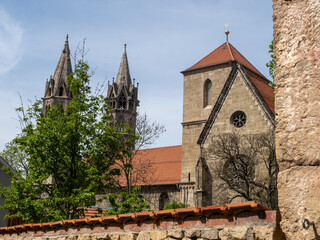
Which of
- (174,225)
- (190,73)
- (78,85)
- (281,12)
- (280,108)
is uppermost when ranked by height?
(190,73)

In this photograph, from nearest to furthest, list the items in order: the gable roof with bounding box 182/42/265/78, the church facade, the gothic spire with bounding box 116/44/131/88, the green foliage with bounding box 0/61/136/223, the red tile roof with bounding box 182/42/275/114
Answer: the green foliage with bounding box 0/61/136/223 < the church facade < the red tile roof with bounding box 182/42/275/114 < the gable roof with bounding box 182/42/265/78 < the gothic spire with bounding box 116/44/131/88

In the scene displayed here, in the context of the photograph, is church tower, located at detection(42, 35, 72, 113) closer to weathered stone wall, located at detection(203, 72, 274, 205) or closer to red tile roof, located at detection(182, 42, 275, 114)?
red tile roof, located at detection(182, 42, 275, 114)

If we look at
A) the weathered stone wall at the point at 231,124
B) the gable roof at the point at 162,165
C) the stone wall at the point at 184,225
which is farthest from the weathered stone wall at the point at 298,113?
the gable roof at the point at 162,165

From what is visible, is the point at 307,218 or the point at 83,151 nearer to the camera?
the point at 307,218

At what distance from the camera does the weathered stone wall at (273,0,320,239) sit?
→ 2.56 metres

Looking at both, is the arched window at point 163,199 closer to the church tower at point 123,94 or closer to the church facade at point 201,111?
the church facade at point 201,111

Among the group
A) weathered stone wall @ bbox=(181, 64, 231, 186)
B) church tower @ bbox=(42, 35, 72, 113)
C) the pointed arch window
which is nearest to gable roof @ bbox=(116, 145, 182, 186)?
weathered stone wall @ bbox=(181, 64, 231, 186)

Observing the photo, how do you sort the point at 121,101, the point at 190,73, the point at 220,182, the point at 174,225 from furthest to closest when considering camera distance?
1. the point at 121,101
2. the point at 190,73
3. the point at 220,182
4. the point at 174,225

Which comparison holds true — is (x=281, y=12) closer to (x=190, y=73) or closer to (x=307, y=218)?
(x=307, y=218)

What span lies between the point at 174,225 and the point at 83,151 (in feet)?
34.5

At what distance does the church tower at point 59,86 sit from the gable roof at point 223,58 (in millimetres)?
24935

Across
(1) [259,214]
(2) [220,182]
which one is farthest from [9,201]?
(2) [220,182]

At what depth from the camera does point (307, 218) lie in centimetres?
249

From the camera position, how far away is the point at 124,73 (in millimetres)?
59625
